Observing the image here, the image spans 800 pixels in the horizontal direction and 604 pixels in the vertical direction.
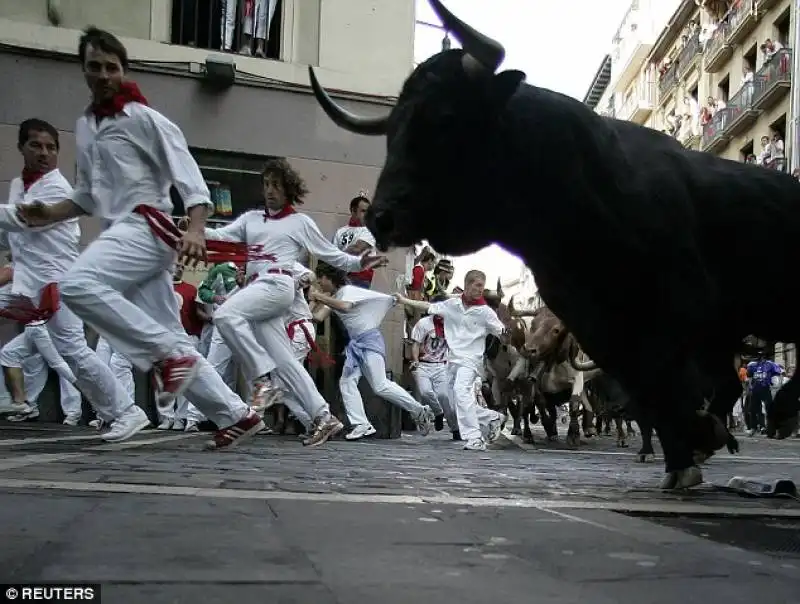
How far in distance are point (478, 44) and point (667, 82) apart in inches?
2198

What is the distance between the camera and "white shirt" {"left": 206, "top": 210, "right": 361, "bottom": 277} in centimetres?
820

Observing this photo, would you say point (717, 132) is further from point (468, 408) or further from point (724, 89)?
point (468, 408)

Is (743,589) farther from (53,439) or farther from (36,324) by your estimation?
(36,324)

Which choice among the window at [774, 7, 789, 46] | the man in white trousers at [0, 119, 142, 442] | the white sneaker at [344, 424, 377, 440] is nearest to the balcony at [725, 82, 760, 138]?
the window at [774, 7, 789, 46]

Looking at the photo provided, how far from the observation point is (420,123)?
405 cm

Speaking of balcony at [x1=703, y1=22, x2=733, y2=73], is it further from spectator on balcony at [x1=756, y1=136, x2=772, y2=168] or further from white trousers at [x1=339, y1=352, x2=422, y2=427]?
white trousers at [x1=339, y1=352, x2=422, y2=427]

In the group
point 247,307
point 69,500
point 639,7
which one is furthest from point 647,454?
point 639,7

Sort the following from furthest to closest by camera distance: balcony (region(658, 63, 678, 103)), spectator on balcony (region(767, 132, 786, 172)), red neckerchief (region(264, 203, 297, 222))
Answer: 1. balcony (region(658, 63, 678, 103))
2. spectator on balcony (region(767, 132, 786, 172))
3. red neckerchief (region(264, 203, 297, 222))

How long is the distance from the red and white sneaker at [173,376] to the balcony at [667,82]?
172 ft

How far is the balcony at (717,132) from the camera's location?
4196cm

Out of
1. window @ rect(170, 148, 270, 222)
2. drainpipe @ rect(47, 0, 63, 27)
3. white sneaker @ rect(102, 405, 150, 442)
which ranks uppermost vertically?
drainpipe @ rect(47, 0, 63, 27)

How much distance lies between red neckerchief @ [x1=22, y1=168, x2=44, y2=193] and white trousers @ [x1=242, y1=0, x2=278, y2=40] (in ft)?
19.9

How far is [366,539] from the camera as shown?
99.7 inches

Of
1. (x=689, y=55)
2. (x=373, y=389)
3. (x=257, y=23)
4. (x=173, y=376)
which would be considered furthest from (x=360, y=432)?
(x=689, y=55)
